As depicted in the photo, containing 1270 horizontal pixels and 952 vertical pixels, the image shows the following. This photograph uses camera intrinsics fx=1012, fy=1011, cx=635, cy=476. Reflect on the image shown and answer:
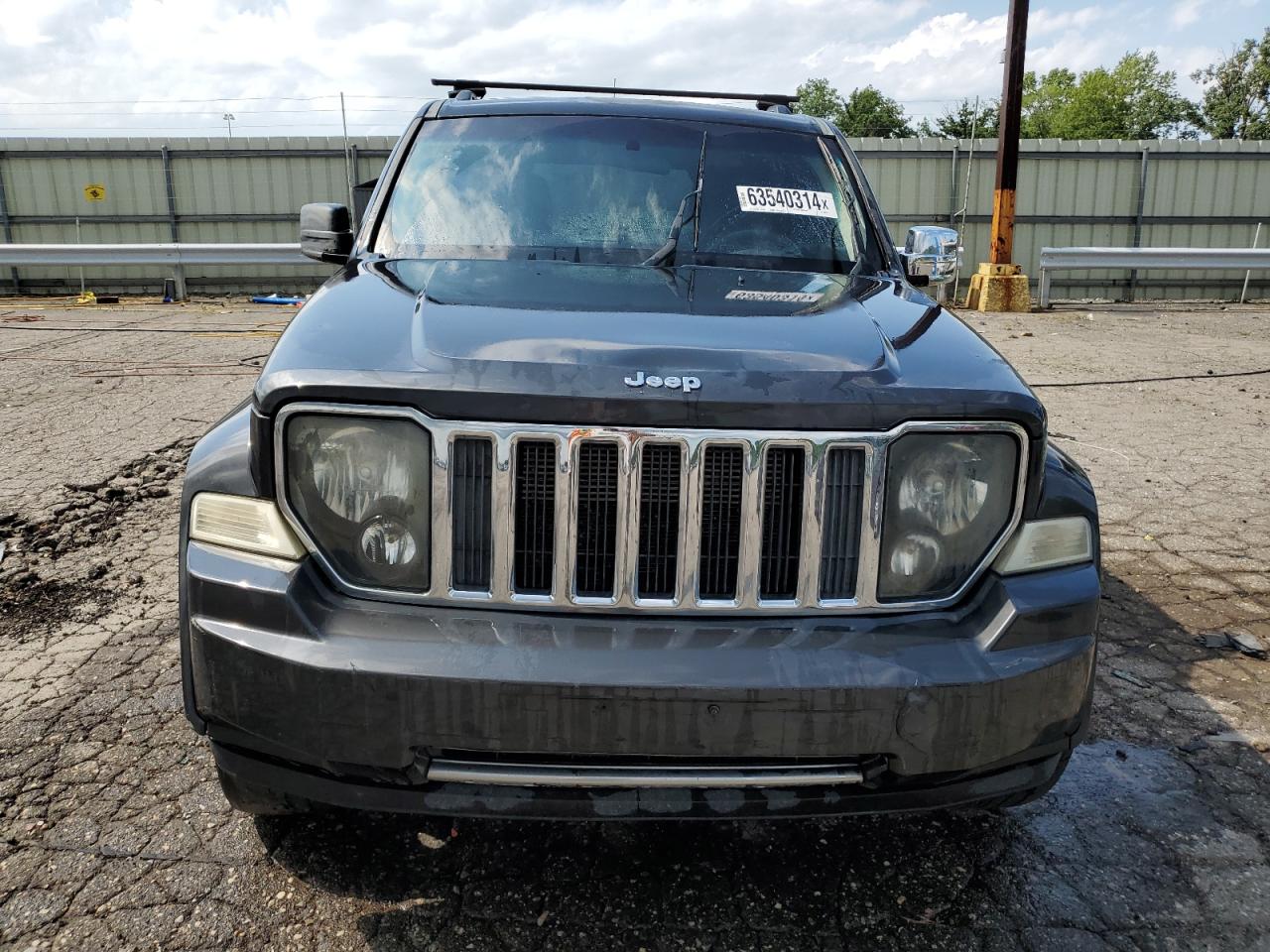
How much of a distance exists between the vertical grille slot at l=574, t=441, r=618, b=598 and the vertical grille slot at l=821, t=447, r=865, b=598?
414 mm

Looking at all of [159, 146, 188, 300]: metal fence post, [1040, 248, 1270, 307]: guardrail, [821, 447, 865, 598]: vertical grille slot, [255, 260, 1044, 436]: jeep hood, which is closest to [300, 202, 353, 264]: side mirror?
[255, 260, 1044, 436]: jeep hood

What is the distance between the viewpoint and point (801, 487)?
1.96 m

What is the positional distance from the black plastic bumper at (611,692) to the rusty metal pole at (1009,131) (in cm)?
1523

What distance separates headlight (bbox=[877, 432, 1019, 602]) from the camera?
2.00 metres

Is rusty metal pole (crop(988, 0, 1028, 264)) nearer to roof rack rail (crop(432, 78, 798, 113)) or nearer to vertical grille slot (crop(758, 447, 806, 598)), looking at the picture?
roof rack rail (crop(432, 78, 798, 113))

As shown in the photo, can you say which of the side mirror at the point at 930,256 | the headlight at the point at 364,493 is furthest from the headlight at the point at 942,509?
the side mirror at the point at 930,256

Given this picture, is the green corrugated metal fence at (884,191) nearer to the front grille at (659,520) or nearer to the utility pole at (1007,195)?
the utility pole at (1007,195)

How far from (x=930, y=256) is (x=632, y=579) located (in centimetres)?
226

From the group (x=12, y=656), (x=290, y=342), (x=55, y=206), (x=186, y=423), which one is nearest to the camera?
(x=290, y=342)

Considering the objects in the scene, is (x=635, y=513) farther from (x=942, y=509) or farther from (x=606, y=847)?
(x=606, y=847)

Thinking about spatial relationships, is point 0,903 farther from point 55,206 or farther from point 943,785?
point 55,206

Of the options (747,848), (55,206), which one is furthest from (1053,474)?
(55,206)

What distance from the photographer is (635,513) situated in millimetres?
1930

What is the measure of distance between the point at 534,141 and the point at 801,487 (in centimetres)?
200
